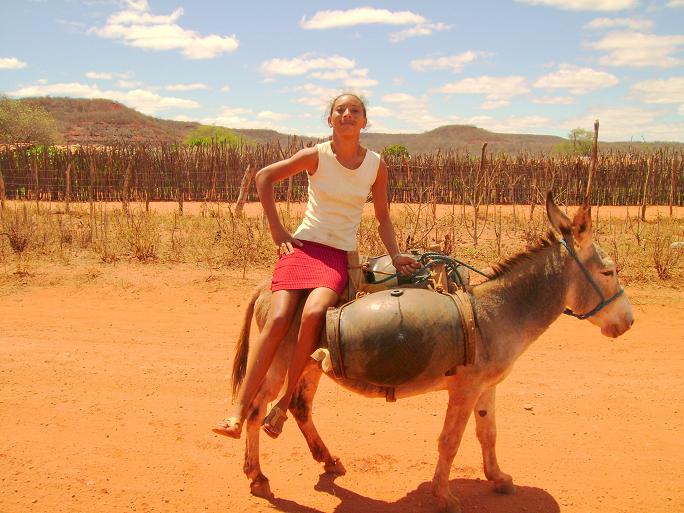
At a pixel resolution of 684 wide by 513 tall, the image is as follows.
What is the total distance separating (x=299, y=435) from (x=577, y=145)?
4259cm

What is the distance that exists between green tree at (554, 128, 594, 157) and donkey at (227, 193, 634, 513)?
34572 mm

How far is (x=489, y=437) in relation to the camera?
3.89m

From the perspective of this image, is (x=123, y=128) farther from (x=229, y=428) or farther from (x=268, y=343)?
(x=229, y=428)

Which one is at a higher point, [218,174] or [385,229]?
[218,174]

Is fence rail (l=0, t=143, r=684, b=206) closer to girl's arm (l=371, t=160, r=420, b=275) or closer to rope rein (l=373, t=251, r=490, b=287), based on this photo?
girl's arm (l=371, t=160, r=420, b=275)

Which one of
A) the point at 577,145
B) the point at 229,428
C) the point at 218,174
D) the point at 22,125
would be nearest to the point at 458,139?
the point at 577,145

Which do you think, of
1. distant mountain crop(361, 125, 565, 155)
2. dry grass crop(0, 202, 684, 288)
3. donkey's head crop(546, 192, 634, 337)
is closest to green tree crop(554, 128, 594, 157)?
distant mountain crop(361, 125, 565, 155)

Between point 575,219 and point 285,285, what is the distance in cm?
171

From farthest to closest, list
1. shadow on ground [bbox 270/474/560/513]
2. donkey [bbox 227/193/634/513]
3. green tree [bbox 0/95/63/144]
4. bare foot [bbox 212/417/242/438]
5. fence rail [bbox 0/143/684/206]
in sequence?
green tree [bbox 0/95/63/144] → fence rail [bbox 0/143/684/206] → shadow on ground [bbox 270/474/560/513] → donkey [bbox 227/193/634/513] → bare foot [bbox 212/417/242/438]

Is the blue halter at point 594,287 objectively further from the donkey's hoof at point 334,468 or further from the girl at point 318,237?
the donkey's hoof at point 334,468

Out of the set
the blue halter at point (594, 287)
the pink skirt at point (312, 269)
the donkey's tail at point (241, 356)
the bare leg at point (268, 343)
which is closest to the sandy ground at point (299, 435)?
the donkey's tail at point (241, 356)

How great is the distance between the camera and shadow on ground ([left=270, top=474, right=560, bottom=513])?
3.78 m

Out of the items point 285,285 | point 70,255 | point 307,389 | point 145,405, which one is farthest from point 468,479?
point 70,255

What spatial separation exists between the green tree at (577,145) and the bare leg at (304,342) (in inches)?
1391
